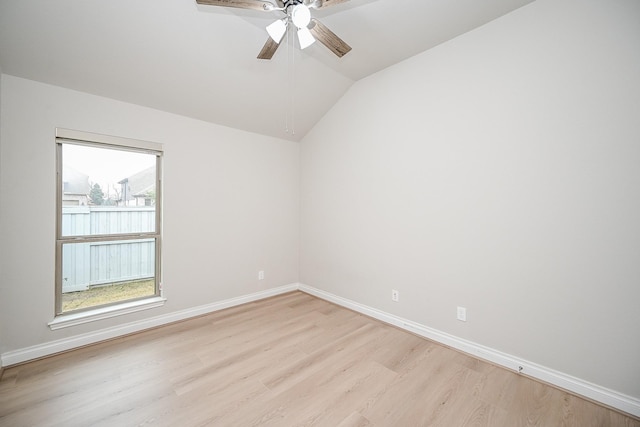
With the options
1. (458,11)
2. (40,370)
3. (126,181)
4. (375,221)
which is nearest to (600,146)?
(458,11)

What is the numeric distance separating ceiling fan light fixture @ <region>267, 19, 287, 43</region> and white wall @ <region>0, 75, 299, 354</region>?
1763 mm

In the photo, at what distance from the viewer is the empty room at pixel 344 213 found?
1.78 meters

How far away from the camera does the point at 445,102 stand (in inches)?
102

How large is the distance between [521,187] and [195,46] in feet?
10.2

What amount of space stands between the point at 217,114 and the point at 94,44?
1.23 meters

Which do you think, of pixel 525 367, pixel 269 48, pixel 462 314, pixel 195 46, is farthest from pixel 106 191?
pixel 525 367

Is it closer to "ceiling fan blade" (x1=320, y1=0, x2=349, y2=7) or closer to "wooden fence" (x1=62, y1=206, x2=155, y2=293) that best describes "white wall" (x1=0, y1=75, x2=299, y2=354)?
"wooden fence" (x1=62, y1=206, x2=155, y2=293)

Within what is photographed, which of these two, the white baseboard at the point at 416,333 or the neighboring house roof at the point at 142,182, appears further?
the neighboring house roof at the point at 142,182

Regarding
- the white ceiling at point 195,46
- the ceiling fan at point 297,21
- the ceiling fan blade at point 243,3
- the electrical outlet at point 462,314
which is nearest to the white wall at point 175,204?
the white ceiling at point 195,46

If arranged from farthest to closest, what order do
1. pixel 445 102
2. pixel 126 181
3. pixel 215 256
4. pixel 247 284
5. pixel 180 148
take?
pixel 247 284 < pixel 215 256 < pixel 180 148 < pixel 126 181 < pixel 445 102

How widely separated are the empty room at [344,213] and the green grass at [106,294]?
0.07 ft

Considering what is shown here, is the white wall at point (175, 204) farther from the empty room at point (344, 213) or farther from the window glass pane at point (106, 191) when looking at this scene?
the window glass pane at point (106, 191)

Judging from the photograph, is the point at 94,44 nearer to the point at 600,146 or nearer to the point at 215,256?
the point at 215,256

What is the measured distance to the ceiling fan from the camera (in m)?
1.63
